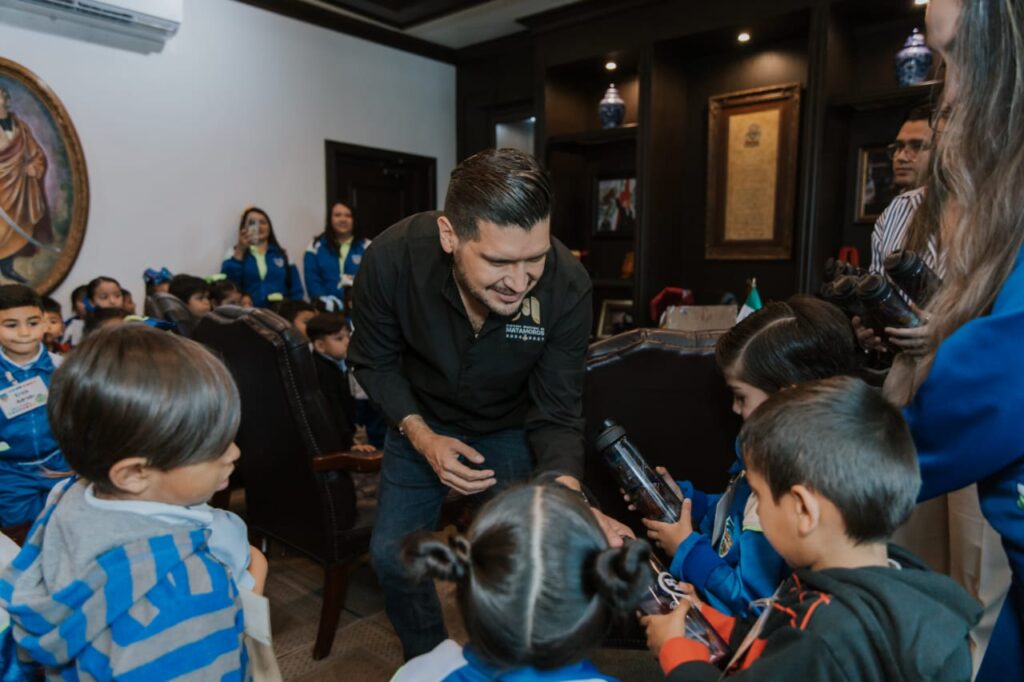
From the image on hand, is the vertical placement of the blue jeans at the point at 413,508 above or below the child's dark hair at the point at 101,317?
below

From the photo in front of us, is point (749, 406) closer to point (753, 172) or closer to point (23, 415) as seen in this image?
point (23, 415)

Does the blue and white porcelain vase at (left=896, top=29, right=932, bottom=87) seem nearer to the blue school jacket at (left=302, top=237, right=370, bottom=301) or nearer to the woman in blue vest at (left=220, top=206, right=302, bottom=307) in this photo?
the blue school jacket at (left=302, top=237, right=370, bottom=301)

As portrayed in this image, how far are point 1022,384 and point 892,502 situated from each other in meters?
0.22

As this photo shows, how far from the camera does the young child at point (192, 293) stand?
13.0ft

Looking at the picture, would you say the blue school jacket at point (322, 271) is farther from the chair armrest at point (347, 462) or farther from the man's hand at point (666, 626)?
the man's hand at point (666, 626)

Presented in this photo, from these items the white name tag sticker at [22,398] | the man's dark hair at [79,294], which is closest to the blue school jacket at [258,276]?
the man's dark hair at [79,294]

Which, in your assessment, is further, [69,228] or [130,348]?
[69,228]

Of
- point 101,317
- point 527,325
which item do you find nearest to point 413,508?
point 527,325

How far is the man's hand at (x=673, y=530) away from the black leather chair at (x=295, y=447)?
0.90 m

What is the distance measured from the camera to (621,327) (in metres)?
4.99

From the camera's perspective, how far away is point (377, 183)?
20.4ft

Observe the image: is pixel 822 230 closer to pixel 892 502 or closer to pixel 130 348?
pixel 892 502

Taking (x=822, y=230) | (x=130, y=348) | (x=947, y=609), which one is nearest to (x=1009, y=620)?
(x=947, y=609)

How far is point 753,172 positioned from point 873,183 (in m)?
0.74
